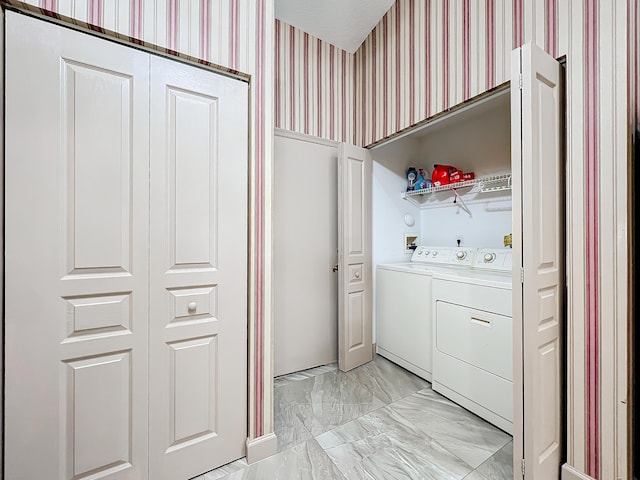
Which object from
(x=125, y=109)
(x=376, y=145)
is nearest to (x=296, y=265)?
(x=376, y=145)

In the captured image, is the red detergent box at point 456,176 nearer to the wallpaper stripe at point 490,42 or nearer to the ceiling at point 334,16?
the wallpaper stripe at point 490,42

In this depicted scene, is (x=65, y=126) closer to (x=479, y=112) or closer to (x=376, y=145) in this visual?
(x=376, y=145)

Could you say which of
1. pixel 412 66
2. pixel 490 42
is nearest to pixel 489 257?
pixel 490 42

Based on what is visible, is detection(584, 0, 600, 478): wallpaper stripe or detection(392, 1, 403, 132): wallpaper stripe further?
detection(392, 1, 403, 132): wallpaper stripe

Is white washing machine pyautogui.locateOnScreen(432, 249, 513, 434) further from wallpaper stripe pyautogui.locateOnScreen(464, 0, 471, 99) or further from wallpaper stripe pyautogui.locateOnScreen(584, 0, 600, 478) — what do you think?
wallpaper stripe pyautogui.locateOnScreen(464, 0, 471, 99)

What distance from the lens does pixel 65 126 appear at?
1.21m

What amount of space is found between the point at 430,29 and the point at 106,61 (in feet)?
6.61

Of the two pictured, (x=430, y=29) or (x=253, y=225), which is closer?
(x=253, y=225)

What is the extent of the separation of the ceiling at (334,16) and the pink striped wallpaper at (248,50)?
957 millimetres

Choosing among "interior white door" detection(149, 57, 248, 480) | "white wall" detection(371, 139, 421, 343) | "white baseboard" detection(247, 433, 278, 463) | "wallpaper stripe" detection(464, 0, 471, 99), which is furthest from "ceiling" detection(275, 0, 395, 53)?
"white baseboard" detection(247, 433, 278, 463)

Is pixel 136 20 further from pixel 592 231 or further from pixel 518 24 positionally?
pixel 592 231

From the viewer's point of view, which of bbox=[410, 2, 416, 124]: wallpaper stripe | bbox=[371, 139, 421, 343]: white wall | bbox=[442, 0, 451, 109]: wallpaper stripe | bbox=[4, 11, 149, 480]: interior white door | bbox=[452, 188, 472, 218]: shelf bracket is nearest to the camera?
bbox=[4, 11, 149, 480]: interior white door

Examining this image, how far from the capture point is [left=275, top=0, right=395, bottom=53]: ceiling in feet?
7.66

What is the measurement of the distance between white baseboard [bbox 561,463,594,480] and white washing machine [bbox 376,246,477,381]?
1.00 m
